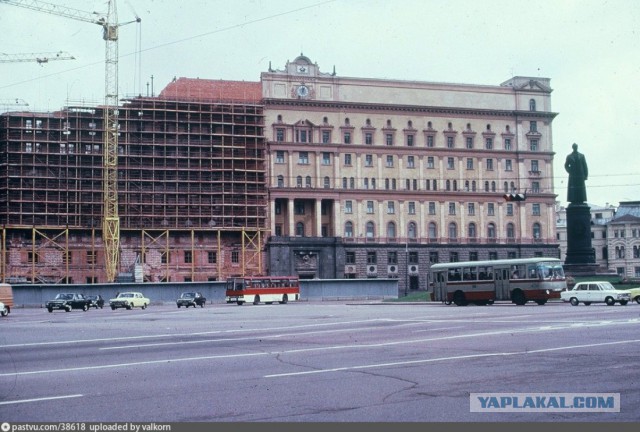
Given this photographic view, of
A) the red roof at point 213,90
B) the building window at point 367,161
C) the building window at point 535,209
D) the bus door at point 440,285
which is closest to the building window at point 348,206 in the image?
the building window at point 367,161

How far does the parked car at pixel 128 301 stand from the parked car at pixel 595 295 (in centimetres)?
3041

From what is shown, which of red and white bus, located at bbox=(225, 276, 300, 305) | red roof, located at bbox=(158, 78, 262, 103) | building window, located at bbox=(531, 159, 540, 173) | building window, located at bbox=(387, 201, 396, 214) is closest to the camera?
red and white bus, located at bbox=(225, 276, 300, 305)

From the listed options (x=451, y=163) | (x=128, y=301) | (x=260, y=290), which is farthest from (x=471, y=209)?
(x=128, y=301)

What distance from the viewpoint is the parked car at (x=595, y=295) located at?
4434cm

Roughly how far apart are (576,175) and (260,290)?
2716 centimetres

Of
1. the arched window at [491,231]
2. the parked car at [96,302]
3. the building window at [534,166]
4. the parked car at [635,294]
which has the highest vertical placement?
the building window at [534,166]

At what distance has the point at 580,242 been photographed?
60156 millimetres

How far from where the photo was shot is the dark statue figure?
6044 centimetres

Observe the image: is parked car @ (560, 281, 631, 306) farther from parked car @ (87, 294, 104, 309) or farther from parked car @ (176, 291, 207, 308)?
parked car @ (87, 294, 104, 309)

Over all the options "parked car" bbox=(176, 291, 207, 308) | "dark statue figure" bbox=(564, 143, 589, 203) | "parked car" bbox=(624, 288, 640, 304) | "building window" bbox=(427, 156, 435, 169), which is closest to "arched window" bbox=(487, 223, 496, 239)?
"building window" bbox=(427, 156, 435, 169)

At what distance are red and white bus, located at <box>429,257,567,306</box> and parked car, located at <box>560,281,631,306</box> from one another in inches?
31.5

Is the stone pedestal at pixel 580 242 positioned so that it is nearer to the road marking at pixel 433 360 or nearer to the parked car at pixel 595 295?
the parked car at pixel 595 295

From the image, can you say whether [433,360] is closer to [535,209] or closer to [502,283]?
[502,283]

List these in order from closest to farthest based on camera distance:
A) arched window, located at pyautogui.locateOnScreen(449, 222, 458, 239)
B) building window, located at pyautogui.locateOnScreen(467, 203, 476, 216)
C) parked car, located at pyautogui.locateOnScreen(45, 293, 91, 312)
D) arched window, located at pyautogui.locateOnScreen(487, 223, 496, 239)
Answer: parked car, located at pyautogui.locateOnScreen(45, 293, 91, 312)
arched window, located at pyautogui.locateOnScreen(449, 222, 458, 239)
building window, located at pyautogui.locateOnScreen(467, 203, 476, 216)
arched window, located at pyautogui.locateOnScreen(487, 223, 496, 239)
